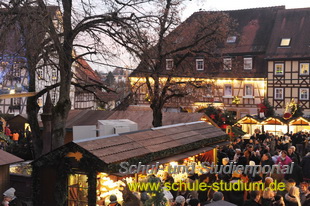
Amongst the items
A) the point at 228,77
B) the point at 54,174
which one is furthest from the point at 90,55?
the point at 228,77

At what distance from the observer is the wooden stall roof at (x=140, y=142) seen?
9.95 meters

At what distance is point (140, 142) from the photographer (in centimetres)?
1151

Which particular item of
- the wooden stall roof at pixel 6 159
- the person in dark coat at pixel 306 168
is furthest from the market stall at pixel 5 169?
the person in dark coat at pixel 306 168

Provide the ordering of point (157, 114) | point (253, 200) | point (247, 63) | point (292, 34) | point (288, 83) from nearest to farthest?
point (253, 200), point (157, 114), point (288, 83), point (292, 34), point (247, 63)

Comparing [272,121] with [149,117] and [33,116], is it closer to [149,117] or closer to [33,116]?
[149,117]

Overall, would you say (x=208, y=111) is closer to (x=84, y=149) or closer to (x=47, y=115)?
(x=47, y=115)

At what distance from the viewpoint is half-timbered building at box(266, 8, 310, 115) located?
3922cm

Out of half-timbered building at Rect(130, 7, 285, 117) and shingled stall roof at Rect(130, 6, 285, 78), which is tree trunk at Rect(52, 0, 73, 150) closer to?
half-timbered building at Rect(130, 7, 285, 117)

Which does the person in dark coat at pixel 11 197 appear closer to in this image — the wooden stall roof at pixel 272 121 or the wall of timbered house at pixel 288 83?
the wooden stall roof at pixel 272 121

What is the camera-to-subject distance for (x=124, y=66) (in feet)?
45.5

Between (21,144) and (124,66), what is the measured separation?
885cm

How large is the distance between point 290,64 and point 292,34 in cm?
307

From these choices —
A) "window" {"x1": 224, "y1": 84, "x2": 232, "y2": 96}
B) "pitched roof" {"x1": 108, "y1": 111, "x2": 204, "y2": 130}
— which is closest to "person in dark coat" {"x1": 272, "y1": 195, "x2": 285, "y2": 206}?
"pitched roof" {"x1": 108, "y1": 111, "x2": 204, "y2": 130}

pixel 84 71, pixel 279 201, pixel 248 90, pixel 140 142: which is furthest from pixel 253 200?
pixel 248 90
